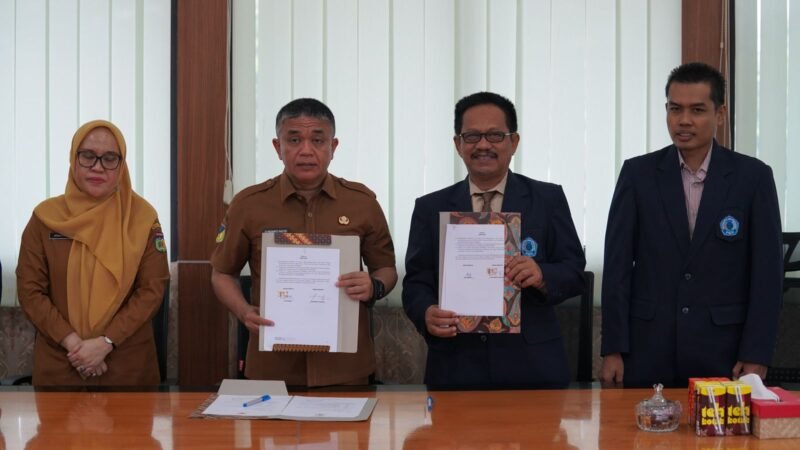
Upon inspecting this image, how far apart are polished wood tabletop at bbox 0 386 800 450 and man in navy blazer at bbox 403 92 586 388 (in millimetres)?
347

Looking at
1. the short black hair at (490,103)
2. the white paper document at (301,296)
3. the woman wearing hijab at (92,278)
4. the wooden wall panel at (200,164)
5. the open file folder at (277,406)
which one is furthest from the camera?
the wooden wall panel at (200,164)

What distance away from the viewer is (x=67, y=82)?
3.85 meters

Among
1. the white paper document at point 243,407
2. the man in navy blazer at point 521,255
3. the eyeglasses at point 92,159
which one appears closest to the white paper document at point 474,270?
the man in navy blazer at point 521,255

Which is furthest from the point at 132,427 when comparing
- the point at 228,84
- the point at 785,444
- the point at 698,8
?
the point at 698,8

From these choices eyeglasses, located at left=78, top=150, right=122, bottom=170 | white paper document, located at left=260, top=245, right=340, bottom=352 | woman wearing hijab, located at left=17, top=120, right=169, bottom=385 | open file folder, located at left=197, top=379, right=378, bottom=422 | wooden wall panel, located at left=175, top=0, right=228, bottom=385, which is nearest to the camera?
open file folder, located at left=197, top=379, right=378, bottom=422

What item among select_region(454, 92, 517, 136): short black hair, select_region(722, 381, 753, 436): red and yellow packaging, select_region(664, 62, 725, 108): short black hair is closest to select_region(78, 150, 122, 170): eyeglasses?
select_region(454, 92, 517, 136): short black hair

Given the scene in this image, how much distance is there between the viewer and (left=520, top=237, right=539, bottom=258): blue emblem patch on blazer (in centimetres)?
260

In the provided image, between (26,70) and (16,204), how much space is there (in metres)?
0.62

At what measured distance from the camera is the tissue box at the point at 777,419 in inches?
70.1

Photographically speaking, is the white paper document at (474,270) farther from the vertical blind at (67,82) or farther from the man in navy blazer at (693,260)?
the vertical blind at (67,82)

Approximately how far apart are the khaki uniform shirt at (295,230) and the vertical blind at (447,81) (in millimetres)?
1010

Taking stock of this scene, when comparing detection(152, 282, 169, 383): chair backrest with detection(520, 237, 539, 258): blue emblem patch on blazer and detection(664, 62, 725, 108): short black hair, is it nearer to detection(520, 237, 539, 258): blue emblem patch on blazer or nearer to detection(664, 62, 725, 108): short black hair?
detection(520, 237, 539, 258): blue emblem patch on blazer

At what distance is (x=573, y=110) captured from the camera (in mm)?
3871

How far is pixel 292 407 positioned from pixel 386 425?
27 centimetres
